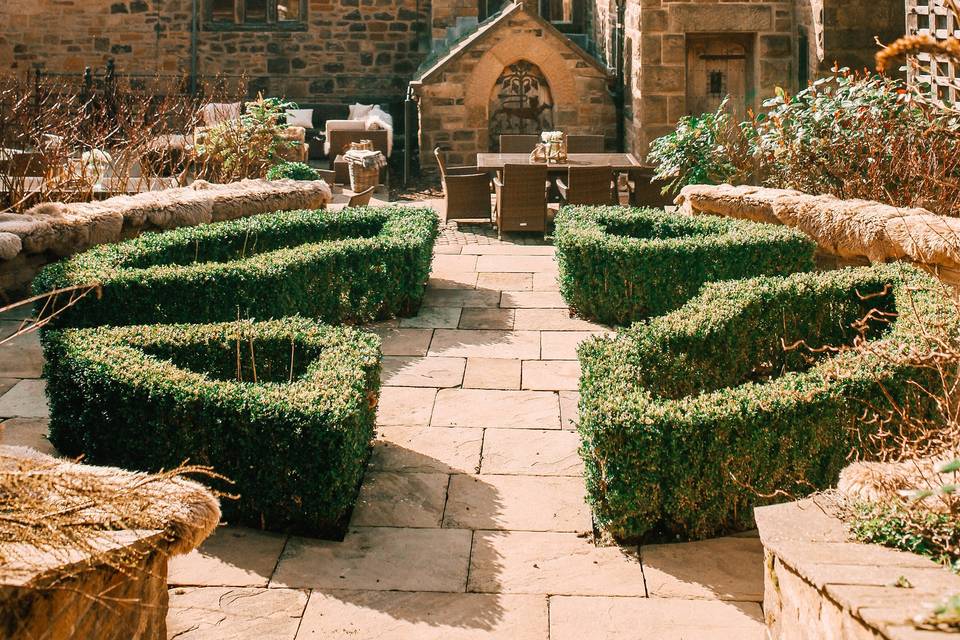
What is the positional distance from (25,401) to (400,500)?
2.66 metres

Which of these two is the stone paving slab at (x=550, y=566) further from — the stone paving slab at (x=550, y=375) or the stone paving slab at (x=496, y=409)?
the stone paving slab at (x=550, y=375)

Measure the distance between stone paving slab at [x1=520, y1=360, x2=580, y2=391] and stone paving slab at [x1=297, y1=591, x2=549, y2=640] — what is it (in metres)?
2.90

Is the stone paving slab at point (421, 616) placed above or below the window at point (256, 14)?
below

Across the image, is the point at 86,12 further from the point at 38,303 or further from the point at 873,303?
the point at 873,303

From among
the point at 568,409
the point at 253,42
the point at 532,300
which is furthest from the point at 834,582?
the point at 253,42

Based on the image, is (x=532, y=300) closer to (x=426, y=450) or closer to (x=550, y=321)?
(x=550, y=321)

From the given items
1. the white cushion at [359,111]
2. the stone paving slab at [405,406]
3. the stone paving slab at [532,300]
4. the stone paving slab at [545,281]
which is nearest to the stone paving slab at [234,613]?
the stone paving slab at [405,406]

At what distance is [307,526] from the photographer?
18.6 feet

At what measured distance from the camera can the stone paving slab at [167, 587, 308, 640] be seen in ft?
15.5

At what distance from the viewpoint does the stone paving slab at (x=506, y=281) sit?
35.0ft

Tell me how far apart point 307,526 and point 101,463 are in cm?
115

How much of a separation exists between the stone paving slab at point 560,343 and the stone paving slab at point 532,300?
0.79 metres

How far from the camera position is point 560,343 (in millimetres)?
8961

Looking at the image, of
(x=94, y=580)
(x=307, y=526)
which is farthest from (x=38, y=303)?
(x=94, y=580)
